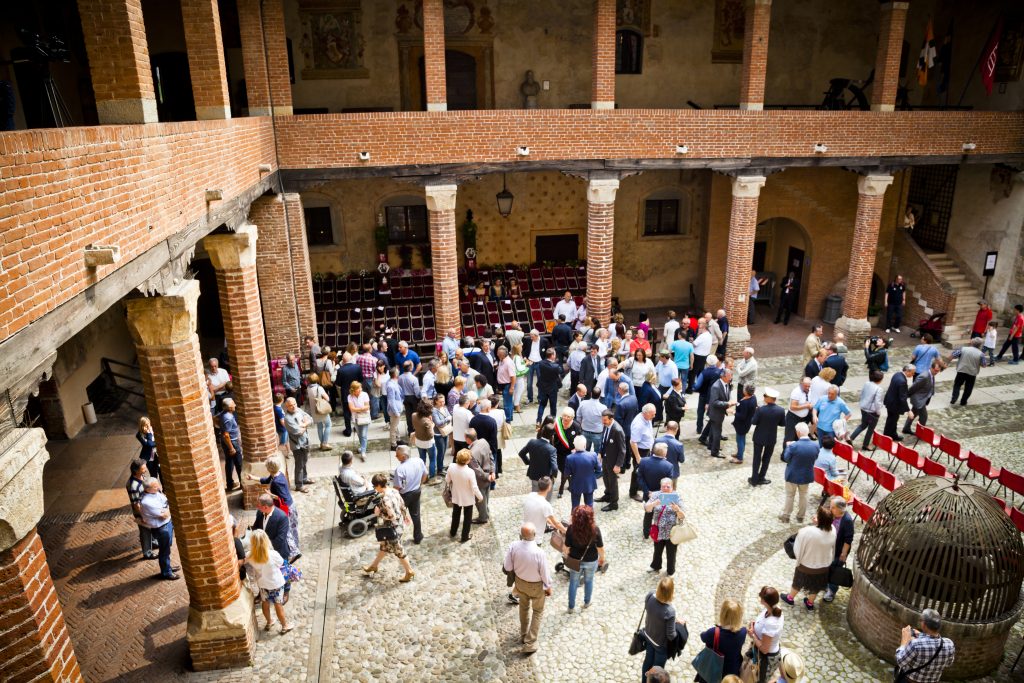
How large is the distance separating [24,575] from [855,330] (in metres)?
17.1

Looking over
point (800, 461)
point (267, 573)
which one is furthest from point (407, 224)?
→ point (267, 573)

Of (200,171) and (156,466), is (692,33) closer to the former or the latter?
(200,171)

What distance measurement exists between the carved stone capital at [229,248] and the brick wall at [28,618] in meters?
5.31

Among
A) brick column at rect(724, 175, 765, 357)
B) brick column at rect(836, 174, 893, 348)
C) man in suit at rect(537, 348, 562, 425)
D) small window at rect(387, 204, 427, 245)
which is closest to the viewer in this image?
man in suit at rect(537, 348, 562, 425)

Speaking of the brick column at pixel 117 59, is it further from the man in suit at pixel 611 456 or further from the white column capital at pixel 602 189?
the white column capital at pixel 602 189

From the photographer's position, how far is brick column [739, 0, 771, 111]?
1453 cm

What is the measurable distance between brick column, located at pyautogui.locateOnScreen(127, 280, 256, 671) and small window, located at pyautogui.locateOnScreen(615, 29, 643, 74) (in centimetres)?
1435

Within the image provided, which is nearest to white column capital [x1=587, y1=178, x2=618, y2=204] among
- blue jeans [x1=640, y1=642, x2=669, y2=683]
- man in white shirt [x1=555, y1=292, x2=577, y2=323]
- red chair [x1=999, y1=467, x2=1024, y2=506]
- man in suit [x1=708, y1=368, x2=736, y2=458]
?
man in white shirt [x1=555, y1=292, x2=577, y2=323]

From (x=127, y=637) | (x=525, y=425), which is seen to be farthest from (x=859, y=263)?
(x=127, y=637)

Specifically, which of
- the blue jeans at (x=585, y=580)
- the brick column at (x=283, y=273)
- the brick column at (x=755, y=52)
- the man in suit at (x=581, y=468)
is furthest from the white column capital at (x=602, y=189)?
the blue jeans at (x=585, y=580)

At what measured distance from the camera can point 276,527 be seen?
767cm

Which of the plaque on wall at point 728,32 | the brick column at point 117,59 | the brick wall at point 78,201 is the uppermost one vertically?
the plaque on wall at point 728,32

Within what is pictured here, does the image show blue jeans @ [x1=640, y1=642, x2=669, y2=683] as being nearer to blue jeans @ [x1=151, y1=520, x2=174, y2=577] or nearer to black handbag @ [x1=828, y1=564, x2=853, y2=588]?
black handbag @ [x1=828, y1=564, x2=853, y2=588]

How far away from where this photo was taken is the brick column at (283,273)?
43.1 ft
